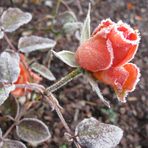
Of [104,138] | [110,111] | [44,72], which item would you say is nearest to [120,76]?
[104,138]

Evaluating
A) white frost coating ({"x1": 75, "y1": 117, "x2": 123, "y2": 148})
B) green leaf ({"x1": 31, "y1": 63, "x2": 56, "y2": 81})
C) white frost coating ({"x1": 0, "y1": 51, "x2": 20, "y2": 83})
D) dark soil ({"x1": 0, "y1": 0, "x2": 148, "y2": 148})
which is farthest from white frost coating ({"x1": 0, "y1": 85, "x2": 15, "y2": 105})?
dark soil ({"x1": 0, "y1": 0, "x2": 148, "y2": 148})

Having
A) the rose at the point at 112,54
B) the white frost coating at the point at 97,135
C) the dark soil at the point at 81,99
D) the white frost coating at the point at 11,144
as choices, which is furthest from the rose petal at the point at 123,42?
the dark soil at the point at 81,99

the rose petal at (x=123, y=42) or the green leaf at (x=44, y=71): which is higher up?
the rose petal at (x=123, y=42)

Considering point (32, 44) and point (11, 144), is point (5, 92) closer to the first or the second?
point (11, 144)

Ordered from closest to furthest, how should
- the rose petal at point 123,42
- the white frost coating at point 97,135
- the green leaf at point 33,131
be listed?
the rose petal at point 123,42, the white frost coating at point 97,135, the green leaf at point 33,131

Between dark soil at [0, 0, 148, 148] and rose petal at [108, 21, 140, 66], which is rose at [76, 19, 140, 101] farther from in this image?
dark soil at [0, 0, 148, 148]

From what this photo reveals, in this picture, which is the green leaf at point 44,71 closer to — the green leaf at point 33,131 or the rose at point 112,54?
the green leaf at point 33,131
